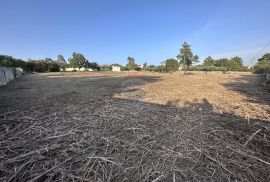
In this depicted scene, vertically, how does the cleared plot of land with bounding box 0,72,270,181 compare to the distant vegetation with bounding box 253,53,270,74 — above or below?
below

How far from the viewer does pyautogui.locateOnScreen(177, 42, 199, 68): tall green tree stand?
140ft

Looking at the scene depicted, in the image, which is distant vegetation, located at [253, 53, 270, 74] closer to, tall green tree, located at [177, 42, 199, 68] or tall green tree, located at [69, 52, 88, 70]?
tall green tree, located at [177, 42, 199, 68]

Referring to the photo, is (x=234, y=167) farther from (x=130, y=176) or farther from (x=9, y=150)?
(x=9, y=150)

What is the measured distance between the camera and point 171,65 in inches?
2034

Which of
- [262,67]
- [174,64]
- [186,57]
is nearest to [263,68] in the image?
[262,67]

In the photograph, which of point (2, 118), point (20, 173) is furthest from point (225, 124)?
point (2, 118)

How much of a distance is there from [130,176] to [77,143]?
1.00m

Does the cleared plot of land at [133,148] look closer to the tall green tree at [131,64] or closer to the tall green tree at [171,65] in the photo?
the tall green tree at [171,65]

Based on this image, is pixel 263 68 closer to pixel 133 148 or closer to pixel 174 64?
pixel 174 64

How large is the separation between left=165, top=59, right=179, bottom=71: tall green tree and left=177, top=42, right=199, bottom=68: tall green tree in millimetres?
4789

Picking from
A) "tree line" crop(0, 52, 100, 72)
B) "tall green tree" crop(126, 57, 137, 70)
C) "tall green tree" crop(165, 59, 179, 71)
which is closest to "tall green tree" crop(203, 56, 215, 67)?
"tall green tree" crop(165, 59, 179, 71)

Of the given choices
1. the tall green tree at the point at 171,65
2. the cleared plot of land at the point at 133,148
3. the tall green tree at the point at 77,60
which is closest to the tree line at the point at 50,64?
the tall green tree at the point at 77,60

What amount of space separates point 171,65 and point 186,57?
29.3ft

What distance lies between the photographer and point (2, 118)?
11.9 ft
